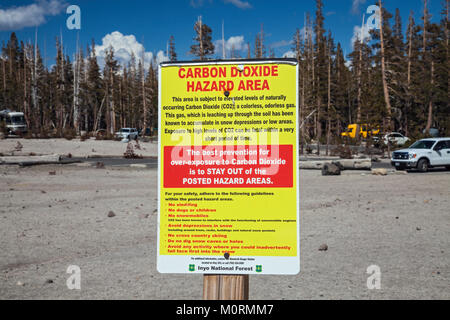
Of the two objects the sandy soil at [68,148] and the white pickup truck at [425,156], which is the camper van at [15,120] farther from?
the white pickup truck at [425,156]

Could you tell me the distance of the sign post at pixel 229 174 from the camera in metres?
2.31

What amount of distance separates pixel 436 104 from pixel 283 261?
188 ft

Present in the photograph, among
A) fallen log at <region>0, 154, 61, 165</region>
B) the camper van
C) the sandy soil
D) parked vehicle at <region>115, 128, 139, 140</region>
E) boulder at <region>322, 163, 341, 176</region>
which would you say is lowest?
boulder at <region>322, 163, 341, 176</region>

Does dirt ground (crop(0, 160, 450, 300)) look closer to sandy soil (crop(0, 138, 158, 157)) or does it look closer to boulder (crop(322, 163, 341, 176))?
boulder (crop(322, 163, 341, 176))

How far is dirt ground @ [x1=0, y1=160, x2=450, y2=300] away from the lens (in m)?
4.67

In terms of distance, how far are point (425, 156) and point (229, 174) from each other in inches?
803

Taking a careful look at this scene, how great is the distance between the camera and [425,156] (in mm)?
20203

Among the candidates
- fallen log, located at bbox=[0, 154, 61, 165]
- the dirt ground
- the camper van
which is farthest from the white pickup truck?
the camper van

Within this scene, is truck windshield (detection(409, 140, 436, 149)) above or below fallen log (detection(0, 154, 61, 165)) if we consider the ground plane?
above

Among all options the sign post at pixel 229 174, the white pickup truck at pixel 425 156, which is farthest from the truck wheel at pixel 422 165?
the sign post at pixel 229 174

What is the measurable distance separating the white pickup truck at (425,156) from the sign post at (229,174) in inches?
771

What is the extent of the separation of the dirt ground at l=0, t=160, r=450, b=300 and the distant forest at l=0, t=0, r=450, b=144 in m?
22.2

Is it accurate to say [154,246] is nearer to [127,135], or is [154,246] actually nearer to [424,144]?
[424,144]
